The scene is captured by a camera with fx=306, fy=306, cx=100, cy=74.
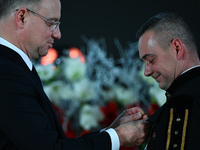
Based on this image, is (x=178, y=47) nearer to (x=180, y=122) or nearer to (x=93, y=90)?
(x=180, y=122)

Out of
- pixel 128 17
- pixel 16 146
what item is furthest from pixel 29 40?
pixel 128 17

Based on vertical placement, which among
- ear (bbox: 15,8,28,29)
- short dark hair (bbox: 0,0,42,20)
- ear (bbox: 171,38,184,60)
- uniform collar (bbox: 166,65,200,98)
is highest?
short dark hair (bbox: 0,0,42,20)

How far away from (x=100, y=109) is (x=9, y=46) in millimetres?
713

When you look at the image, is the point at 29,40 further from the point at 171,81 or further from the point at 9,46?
the point at 171,81

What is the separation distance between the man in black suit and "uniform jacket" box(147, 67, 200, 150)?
179 millimetres

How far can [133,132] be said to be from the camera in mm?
1334

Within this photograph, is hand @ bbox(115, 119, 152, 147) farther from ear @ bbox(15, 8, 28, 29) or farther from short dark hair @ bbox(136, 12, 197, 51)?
ear @ bbox(15, 8, 28, 29)

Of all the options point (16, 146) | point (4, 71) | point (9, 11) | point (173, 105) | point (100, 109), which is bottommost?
point (100, 109)

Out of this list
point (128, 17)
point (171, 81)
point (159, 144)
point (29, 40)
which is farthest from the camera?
point (128, 17)

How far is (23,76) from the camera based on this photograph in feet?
3.73

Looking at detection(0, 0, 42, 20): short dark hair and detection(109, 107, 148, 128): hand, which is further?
detection(109, 107, 148, 128): hand

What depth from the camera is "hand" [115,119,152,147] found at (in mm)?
1296

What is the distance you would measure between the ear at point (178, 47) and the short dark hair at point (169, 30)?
2 centimetres

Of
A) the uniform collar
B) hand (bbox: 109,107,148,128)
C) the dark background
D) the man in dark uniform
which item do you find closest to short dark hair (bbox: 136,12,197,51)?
the man in dark uniform
